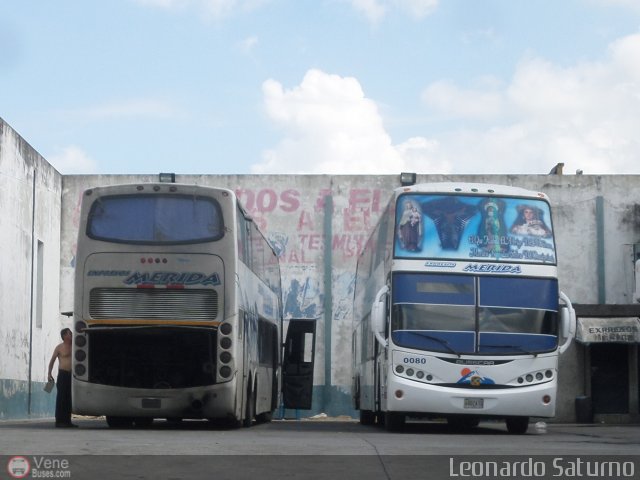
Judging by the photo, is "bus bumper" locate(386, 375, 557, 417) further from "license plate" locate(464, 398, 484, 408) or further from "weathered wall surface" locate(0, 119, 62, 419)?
"weathered wall surface" locate(0, 119, 62, 419)

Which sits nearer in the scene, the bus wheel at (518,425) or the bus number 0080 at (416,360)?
the bus number 0080 at (416,360)

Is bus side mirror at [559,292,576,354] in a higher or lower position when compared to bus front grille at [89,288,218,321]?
lower

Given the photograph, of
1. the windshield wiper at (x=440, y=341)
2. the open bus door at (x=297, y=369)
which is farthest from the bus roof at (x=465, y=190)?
the open bus door at (x=297, y=369)

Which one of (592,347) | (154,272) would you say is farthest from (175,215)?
(592,347)

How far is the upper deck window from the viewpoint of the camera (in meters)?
17.9

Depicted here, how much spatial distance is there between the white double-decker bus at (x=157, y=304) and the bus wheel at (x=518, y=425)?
463cm

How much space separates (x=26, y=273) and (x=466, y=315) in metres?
15.2

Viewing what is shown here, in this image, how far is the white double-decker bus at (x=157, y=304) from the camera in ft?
57.9

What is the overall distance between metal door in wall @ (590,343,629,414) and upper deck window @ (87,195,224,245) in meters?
17.1

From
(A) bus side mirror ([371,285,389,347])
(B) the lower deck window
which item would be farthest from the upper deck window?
(A) bus side mirror ([371,285,389,347])

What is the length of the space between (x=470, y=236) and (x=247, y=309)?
3688 mm

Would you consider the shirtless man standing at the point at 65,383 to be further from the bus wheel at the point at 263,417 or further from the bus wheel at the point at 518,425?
the bus wheel at the point at 518,425

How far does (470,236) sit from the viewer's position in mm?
18734

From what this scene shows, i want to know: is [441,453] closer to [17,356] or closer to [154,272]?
[154,272]
